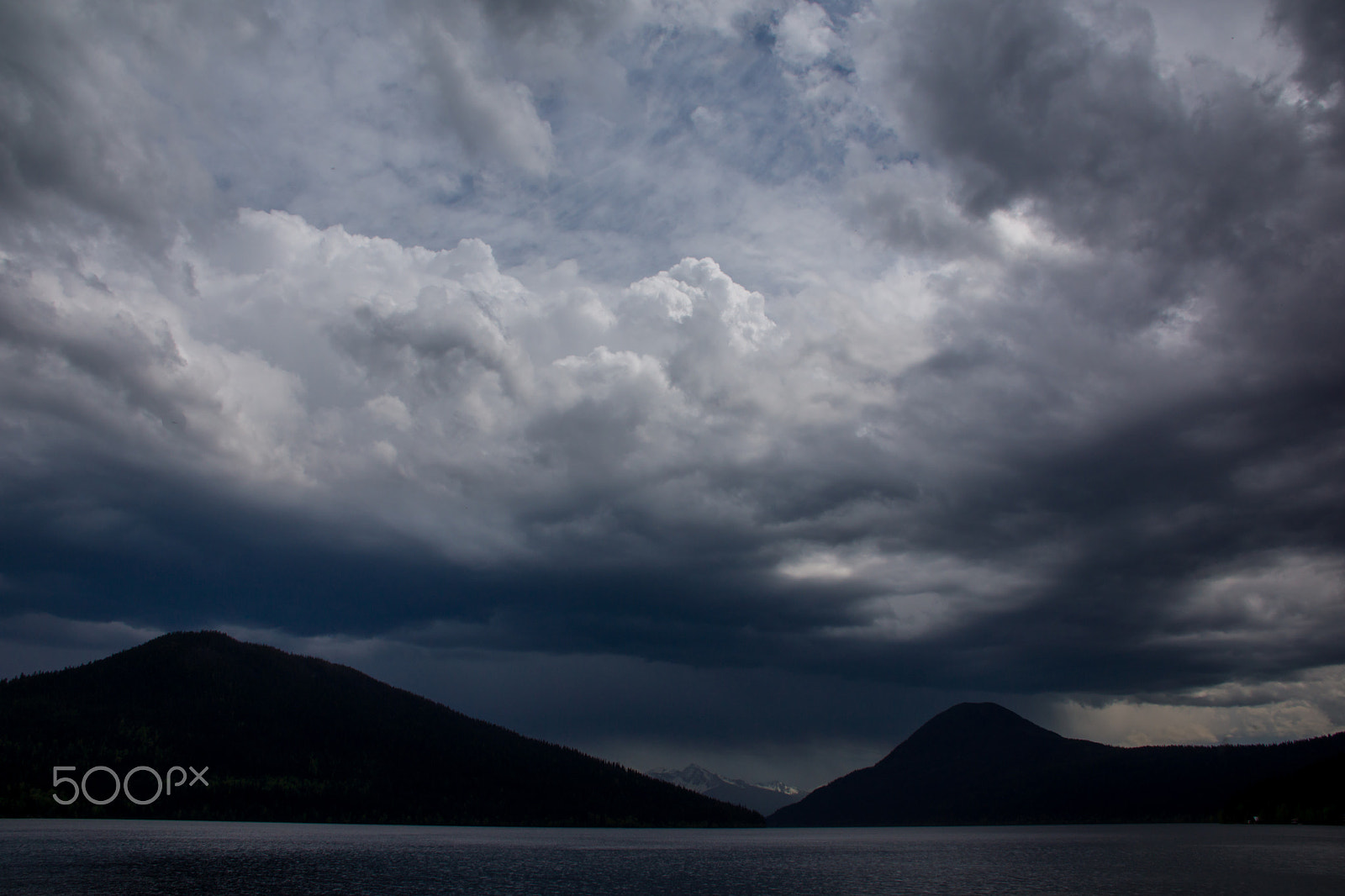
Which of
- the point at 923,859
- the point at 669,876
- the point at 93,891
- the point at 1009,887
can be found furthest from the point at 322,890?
the point at 923,859

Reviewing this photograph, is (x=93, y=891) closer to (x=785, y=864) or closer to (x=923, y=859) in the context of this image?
(x=785, y=864)

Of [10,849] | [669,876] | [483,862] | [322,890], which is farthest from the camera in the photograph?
[483,862]

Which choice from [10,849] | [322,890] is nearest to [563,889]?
[322,890]

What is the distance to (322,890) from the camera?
313ft

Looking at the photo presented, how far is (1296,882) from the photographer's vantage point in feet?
372

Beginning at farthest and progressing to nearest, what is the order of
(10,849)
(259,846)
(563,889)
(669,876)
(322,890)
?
(259,846) < (10,849) < (669,876) < (563,889) < (322,890)

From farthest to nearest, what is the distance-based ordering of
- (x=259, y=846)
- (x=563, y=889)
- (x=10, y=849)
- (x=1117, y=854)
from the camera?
(x=1117, y=854) < (x=259, y=846) < (x=10, y=849) < (x=563, y=889)

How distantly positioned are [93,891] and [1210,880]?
140670 millimetres

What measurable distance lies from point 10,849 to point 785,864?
143 metres

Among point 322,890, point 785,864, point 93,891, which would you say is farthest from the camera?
point 785,864

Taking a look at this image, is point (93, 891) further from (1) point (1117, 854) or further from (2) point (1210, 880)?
(1) point (1117, 854)

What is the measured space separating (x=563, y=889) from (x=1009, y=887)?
59214 mm

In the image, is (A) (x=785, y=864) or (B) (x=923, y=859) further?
(B) (x=923, y=859)

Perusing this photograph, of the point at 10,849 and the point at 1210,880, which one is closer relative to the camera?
the point at 1210,880
